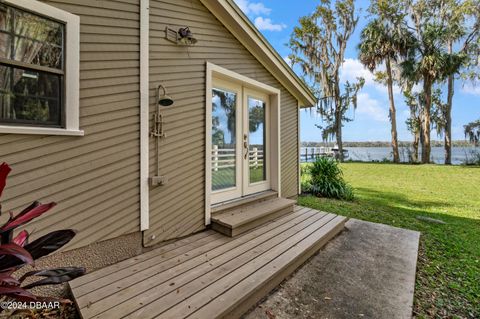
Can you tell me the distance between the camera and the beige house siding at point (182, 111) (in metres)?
2.75

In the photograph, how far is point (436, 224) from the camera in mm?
4797

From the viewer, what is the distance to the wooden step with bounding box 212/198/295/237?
124 inches

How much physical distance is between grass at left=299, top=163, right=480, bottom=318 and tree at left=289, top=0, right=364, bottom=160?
8938mm

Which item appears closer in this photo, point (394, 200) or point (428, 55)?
point (394, 200)

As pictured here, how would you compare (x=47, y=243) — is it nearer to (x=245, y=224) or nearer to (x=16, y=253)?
(x=16, y=253)

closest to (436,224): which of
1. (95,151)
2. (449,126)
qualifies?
(95,151)

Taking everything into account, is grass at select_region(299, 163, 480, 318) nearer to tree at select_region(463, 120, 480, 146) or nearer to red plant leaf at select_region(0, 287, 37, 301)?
red plant leaf at select_region(0, 287, 37, 301)

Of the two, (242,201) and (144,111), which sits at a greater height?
(144,111)

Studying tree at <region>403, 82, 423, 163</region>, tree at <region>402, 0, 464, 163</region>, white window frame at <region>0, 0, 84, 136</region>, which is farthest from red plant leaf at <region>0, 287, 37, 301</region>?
tree at <region>403, 82, 423, 163</region>

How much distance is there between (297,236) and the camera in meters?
Result: 3.24

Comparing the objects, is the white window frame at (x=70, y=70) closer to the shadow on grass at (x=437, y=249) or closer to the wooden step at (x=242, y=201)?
the wooden step at (x=242, y=201)

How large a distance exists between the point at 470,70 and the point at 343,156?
10.3 metres

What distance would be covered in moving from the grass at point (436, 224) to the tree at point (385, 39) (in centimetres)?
888

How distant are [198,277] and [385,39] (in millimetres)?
19072
